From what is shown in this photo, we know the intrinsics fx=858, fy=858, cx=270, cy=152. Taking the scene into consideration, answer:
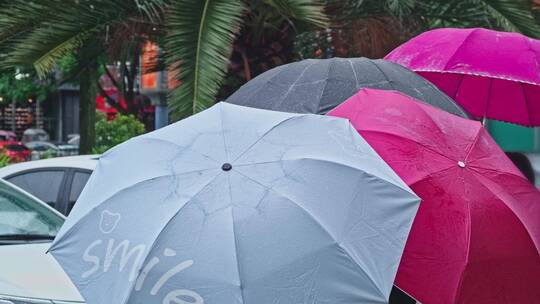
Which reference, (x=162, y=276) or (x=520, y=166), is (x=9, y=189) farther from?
(x=520, y=166)

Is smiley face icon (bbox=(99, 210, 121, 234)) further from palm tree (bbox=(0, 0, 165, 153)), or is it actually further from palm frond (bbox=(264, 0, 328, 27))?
palm frond (bbox=(264, 0, 328, 27))

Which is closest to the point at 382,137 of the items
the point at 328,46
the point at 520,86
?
the point at 520,86

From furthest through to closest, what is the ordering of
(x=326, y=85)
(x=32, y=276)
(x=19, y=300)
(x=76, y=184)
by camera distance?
(x=76, y=184)
(x=326, y=85)
(x=32, y=276)
(x=19, y=300)

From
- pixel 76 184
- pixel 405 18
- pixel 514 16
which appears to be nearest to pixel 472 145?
pixel 76 184

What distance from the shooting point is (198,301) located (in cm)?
304

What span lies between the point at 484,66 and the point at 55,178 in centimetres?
389

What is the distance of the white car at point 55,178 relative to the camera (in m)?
7.57

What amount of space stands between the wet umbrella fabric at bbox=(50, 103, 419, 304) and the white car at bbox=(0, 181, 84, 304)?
1.03 meters

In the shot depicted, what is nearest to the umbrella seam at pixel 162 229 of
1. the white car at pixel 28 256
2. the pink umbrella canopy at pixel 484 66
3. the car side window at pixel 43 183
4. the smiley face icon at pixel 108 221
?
the smiley face icon at pixel 108 221

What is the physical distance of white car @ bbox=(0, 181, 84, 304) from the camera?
445cm

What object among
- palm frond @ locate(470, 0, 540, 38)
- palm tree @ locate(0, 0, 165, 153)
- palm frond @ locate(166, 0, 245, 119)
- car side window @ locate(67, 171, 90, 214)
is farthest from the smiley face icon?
palm frond @ locate(470, 0, 540, 38)

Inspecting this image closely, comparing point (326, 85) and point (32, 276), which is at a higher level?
point (326, 85)

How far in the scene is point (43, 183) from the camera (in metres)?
7.71

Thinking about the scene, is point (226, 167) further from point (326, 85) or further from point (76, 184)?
point (76, 184)
